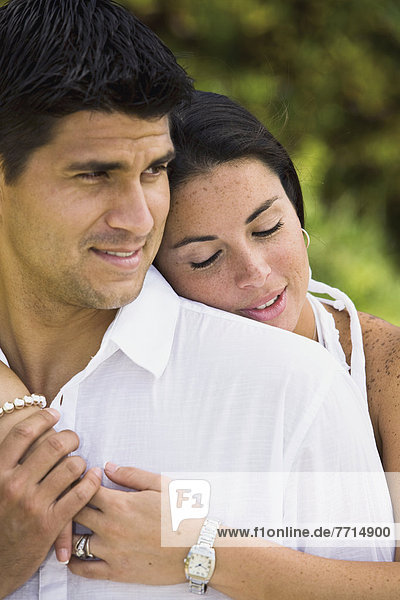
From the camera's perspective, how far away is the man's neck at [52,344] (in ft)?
6.65

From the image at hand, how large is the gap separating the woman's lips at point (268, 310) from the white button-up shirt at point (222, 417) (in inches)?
14.9

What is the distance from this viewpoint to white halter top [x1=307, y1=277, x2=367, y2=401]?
2367mm

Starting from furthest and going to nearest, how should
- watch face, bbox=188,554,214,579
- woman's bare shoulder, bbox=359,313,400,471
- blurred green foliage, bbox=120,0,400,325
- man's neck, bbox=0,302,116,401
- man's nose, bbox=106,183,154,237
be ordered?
blurred green foliage, bbox=120,0,400,325 < woman's bare shoulder, bbox=359,313,400,471 < man's neck, bbox=0,302,116,401 < man's nose, bbox=106,183,154,237 < watch face, bbox=188,554,214,579

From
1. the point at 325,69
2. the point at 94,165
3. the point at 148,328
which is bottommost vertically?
the point at 325,69

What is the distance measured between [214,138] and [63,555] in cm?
120

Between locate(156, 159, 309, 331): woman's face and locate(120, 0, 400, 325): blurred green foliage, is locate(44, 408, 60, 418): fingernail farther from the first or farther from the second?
locate(120, 0, 400, 325): blurred green foliage

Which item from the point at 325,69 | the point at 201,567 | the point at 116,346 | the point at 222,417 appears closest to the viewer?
the point at 201,567

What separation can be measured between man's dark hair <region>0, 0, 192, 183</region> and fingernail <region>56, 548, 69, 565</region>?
2.84 feet

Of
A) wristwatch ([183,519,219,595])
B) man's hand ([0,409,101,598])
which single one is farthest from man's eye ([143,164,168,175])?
wristwatch ([183,519,219,595])

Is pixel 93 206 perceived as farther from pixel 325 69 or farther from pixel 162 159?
pixel 325 69

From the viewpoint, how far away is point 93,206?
1823mm

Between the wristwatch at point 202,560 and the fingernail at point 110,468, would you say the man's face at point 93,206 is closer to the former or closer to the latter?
the fingernail at point 110,468

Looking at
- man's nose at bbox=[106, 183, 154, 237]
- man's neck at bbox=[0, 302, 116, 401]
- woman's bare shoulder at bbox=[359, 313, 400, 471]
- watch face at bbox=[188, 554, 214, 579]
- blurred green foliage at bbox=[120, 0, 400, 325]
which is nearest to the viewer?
watch face at bbox=[188, 554, 214, 579]

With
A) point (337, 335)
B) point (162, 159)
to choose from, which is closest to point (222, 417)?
point (162, 159)
